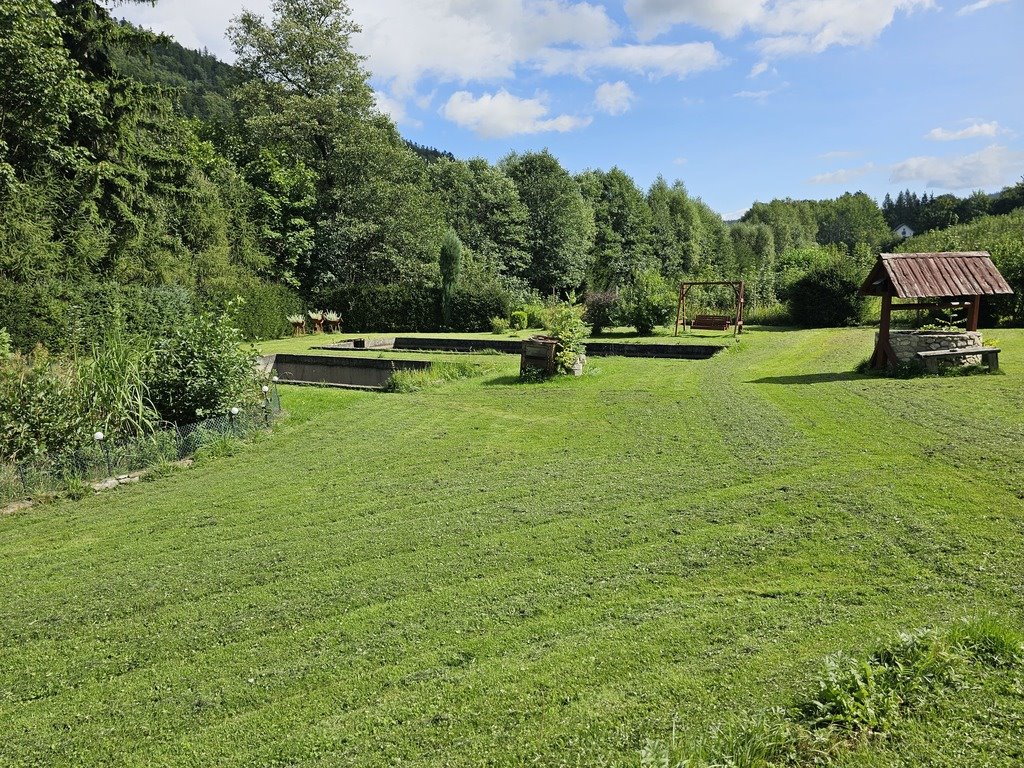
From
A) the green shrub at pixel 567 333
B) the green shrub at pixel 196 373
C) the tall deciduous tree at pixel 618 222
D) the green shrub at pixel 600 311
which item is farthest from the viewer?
the tall deciduous tree at pixel 618 222

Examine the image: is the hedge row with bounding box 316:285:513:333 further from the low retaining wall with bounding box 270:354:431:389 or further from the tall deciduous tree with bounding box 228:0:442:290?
the low retaining wall with bounding box 270:354:431:389

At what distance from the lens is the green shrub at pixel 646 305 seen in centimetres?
1880

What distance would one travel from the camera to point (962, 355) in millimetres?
9031

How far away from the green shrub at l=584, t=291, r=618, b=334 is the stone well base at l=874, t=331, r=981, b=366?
33.1ft

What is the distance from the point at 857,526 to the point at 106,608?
4663 millimetres

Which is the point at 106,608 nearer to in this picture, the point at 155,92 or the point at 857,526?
the point at 857,526

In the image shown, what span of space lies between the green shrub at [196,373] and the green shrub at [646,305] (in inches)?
514

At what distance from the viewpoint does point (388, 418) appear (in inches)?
353

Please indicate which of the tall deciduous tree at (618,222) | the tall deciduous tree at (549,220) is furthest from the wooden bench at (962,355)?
the tall deciduous tree at (618,222)

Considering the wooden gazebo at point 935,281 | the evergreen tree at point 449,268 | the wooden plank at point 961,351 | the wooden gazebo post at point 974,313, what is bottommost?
the wooden plank at point 961,351

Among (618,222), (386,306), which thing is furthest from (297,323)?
(618,222)

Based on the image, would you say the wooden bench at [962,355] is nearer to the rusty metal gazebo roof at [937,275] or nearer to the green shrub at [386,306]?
the rusty metal gazebo roof at [937,275]

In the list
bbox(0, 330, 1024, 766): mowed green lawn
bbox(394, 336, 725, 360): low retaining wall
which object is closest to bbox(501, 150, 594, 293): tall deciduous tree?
bbox(394, 336, 725, 360): low retaining wall

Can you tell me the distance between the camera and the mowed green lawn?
2.49 metres
